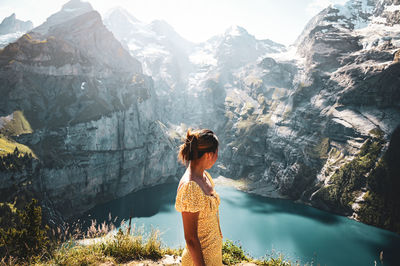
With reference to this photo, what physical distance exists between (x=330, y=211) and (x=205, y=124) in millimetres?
110115

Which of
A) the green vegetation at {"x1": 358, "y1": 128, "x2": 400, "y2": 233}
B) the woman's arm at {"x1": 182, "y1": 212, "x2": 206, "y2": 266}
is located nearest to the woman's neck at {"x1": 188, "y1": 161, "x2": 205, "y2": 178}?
the woman's arm at {"x1": 182, "y1": 212, "x2": 206, "y2": 266}

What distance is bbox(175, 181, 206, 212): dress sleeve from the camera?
10.5ft

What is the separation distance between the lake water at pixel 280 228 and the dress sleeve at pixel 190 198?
41.9m

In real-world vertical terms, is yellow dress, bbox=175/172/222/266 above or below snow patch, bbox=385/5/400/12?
below

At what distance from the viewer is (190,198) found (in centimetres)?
323

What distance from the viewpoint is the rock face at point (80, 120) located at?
7062 cm

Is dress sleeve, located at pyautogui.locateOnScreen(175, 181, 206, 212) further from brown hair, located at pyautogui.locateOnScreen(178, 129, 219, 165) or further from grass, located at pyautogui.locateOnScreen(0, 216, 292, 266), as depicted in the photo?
grass, located at pyautogui.locateOnScreen(0, 216, 292, 266)

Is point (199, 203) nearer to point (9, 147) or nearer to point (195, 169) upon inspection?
point (195, 169)

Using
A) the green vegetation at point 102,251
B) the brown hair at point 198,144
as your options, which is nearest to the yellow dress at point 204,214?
the brown hair at point 198,144

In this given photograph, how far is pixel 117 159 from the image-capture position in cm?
9431

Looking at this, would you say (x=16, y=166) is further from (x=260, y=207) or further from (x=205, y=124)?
(x=205, y=124)

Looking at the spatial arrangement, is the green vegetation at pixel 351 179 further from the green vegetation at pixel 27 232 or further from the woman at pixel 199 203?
the woman at pixel 199 203

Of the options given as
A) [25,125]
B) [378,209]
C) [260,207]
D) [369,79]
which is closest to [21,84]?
[25,125]

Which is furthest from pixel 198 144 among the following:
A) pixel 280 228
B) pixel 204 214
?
pixel 280 228
